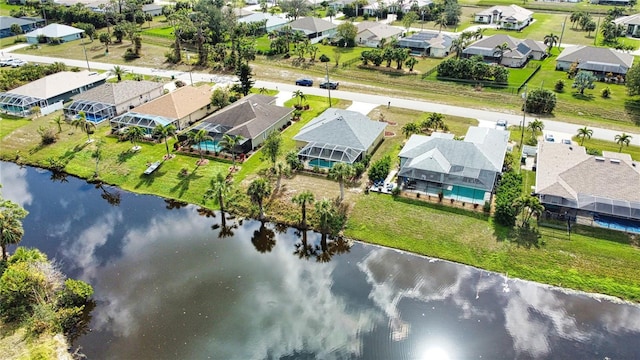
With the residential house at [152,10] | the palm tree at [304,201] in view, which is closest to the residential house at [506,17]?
the residential house at [152,10]

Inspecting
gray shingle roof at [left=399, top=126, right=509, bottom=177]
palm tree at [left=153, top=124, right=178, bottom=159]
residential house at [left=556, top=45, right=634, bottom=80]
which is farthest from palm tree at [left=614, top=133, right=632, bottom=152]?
palm tree at [left=153, top=124, right=178, bottom=159]

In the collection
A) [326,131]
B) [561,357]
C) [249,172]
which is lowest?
[561,357]

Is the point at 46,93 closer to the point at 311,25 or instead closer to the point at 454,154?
the point at 311,25

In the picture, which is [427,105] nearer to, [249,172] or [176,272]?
[249,172]

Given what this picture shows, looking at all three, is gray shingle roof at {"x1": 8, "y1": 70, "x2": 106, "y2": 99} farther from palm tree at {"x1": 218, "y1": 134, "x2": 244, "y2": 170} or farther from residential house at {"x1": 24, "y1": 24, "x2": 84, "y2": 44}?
residential house at {"x1": 24, "y1": 24, "x2": 84, "y2": 44}

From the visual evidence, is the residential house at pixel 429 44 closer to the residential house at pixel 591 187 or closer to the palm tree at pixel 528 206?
the residential house at pixel 591 187

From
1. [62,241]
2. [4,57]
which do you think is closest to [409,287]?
[62,241]

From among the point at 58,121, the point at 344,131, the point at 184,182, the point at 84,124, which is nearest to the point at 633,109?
the point at 344,131
